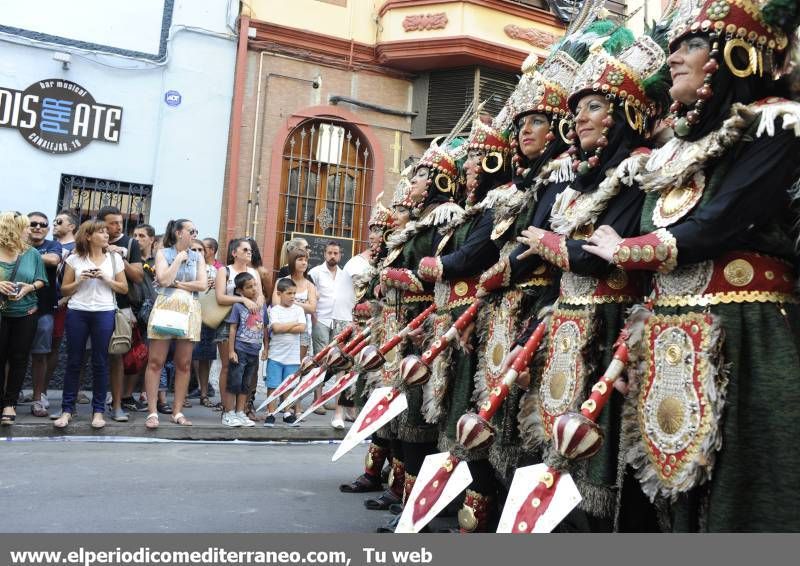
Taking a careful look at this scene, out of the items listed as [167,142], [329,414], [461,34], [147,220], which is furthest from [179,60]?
[329,414]

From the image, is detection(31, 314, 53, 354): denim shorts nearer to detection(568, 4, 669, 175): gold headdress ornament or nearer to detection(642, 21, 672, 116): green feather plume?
detection(568, 4, 669, 175): gold headdress ornament

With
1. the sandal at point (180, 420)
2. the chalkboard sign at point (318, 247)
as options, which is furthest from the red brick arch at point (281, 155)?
the sandal at point (180, 420)

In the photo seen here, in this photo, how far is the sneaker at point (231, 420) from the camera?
286 inches

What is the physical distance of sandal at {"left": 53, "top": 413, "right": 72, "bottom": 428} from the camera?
6480 millimetres

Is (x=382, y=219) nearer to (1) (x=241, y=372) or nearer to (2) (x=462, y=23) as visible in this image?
(1) (x=241, y=372)

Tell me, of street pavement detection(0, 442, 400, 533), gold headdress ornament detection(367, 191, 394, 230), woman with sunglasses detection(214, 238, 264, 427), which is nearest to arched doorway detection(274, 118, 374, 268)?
woman with sunglasses detection(214, 238, 264, 427)

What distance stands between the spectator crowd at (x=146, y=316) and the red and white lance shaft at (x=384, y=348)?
260 centimetres

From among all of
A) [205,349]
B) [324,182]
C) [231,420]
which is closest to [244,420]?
[231,420]

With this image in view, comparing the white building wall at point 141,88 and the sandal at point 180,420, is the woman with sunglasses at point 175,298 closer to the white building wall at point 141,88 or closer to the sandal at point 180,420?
the sandal at point 180,420

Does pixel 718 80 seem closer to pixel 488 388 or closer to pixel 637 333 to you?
pixel 637 333

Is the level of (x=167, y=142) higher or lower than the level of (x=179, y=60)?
lower

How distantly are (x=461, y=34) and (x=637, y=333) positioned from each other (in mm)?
10540

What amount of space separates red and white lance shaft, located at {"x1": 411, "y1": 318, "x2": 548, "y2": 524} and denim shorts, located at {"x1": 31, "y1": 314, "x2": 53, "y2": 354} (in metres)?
5.45
